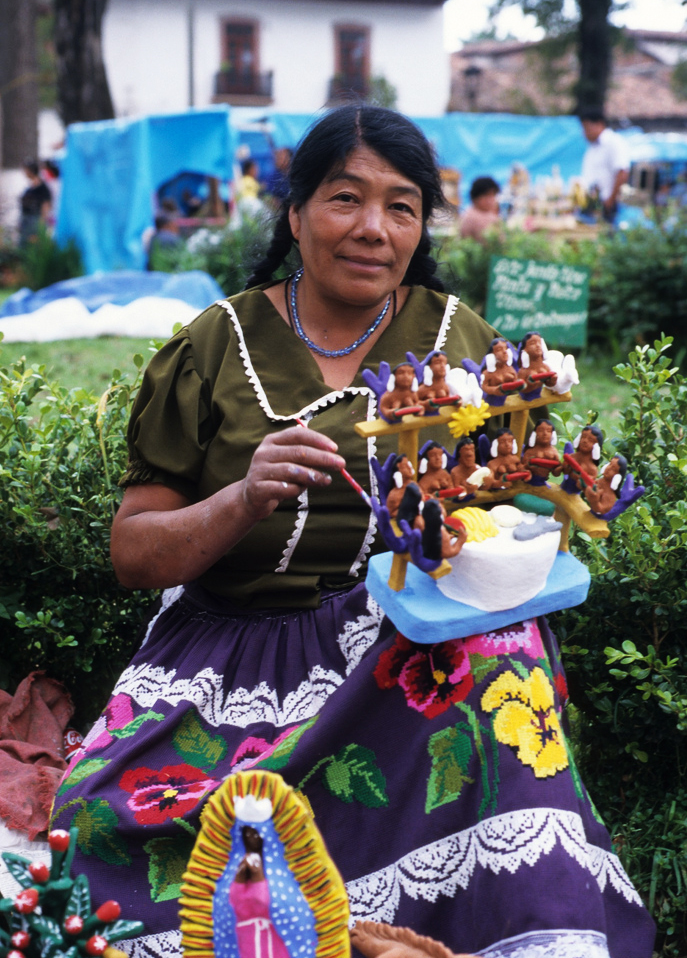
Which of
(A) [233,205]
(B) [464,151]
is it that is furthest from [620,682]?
(B) [464,151]

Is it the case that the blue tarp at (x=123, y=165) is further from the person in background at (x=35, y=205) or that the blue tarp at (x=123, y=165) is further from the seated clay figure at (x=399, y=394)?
the seated clay figure at (x=399, y=394)

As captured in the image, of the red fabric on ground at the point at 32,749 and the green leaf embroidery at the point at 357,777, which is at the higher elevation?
the green leaf embroidery at the point at 357,777

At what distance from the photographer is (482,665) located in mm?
1597

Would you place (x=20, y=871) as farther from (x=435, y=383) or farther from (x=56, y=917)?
(x=435, y=383)

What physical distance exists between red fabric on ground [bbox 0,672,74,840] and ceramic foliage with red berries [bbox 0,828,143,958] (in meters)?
0.56

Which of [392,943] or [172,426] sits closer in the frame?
[392,943]

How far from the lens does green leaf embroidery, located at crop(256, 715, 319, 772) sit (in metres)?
1.71

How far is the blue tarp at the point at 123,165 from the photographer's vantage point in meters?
11.8

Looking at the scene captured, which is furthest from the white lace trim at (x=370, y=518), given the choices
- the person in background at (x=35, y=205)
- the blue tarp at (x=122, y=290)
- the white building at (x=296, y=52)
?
the white building at (x=296, y=52)

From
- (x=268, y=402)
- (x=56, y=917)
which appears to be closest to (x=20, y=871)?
(x=56, y=917)

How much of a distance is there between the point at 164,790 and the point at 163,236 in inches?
420

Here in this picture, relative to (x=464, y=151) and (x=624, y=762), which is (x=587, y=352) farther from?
(x=464, y=151)

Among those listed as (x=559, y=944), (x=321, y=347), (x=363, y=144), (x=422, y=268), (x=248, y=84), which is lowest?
(x=559, y=944)

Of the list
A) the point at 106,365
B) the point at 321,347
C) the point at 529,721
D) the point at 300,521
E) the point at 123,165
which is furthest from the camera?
the point at 123,165
